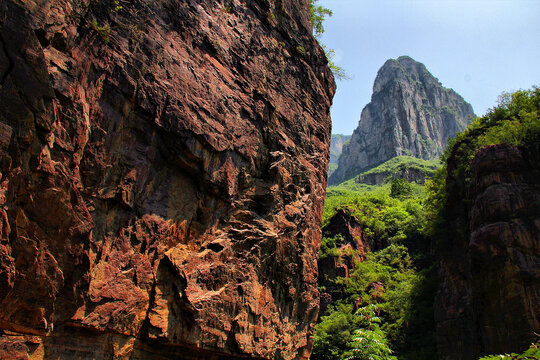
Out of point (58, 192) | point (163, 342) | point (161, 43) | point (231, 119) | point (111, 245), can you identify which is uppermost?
point (161, 43)

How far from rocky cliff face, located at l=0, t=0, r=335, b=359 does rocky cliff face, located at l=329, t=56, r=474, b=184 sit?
106905mm

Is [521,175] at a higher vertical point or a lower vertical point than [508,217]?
higher

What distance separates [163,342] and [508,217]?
17.0m

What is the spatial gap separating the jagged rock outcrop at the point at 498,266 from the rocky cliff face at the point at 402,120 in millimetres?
95978

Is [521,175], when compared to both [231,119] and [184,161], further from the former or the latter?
[184,161]

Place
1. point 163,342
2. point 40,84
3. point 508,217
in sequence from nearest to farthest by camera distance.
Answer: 1. point 40,84
2. point 163,342
3. point 508,217

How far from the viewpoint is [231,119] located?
12.3 metres

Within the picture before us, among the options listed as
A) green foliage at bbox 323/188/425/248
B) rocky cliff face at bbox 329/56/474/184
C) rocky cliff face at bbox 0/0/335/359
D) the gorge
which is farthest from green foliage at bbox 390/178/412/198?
rocky cliff face at bbox 0/0/335/359

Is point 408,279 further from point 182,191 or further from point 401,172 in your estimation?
point 401,172

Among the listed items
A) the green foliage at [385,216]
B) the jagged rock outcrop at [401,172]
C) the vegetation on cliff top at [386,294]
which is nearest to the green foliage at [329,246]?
the vegetation on cliff top at [386,294]

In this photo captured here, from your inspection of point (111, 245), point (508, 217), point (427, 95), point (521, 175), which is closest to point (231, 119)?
point (111, 245)

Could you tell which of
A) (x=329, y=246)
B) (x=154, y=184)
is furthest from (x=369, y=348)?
(x=329, y=246)

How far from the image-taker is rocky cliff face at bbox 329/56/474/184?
11825 cm

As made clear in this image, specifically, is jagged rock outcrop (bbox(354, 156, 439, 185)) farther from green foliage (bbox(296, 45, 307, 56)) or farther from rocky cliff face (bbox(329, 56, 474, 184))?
green foliage (bbox(296, 45, 307, 56))
